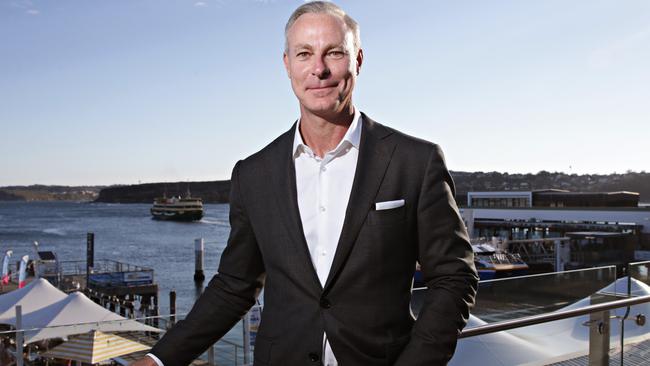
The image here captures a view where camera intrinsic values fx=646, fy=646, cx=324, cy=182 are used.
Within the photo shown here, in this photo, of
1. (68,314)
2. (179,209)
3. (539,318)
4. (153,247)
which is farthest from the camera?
(179,209)

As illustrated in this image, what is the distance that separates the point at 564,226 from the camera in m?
45.1

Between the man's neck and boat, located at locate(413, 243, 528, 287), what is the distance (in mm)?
29992

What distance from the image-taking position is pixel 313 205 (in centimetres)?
167

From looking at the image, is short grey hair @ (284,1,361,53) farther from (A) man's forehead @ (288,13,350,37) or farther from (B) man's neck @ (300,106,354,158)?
(B) man's neck @ (300,106,354,158)

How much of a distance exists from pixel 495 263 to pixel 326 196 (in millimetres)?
31925

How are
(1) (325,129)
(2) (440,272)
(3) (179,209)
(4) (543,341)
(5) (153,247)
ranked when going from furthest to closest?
(3) (179,209) → (5) (153,247) → (4) (543,341) → (1) (325,129) → (2) (440,272)

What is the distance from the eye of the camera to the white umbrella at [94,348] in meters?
10.9

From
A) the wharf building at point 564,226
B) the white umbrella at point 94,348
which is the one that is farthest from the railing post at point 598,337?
the wharf building at point 564,226

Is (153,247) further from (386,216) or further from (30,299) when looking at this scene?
(386,216)

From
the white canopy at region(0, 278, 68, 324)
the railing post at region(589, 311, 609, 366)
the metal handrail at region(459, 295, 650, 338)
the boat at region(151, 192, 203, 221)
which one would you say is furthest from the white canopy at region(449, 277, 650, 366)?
the boat at region(151, 192, 203, 221)

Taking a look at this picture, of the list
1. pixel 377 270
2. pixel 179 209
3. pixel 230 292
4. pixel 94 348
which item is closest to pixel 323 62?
pixel 377 270

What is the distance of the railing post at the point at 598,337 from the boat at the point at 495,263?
91.6ft

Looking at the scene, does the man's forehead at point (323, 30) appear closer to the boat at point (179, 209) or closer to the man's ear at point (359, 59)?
the man's ear at point (359, 59)

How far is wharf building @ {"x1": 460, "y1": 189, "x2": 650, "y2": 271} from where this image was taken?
36562mm
